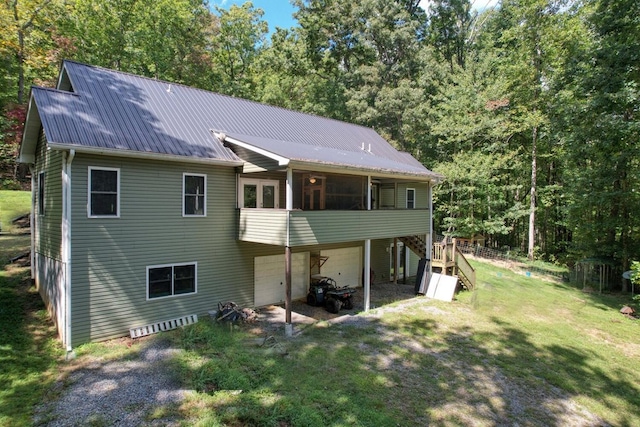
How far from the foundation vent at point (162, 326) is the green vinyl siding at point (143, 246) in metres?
0.15

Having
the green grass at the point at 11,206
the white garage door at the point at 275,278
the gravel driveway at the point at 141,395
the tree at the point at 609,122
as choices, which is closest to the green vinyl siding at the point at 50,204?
the gravel driveway at the point at 141,395

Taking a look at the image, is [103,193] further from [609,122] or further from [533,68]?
[533,68]

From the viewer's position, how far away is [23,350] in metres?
8.43

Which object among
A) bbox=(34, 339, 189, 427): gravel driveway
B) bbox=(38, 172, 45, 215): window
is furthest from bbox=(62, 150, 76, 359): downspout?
bbox=(38, 172, 45, 215): window

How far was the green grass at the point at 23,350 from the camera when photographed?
21.0ft

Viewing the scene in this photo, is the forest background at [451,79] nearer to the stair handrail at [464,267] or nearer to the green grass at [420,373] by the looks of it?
the stair handrail at [464,267]

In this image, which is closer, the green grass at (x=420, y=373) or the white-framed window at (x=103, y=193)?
the green grass at (x=420, y=373)

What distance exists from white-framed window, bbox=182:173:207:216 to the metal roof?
73cm

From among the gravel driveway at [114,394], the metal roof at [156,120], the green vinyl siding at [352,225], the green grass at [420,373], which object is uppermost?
the metal roof at [156,120]

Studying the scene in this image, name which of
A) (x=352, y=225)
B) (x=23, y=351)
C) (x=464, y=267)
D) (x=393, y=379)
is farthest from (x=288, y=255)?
(x=464, y=267)

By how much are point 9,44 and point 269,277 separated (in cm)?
1686

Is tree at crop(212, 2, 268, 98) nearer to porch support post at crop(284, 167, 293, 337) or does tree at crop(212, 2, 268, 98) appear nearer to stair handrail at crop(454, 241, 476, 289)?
porch support post at crop(284, 167, 293, 337)

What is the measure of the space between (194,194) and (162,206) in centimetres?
103

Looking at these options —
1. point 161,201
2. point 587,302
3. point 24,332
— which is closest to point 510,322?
point 587,302
